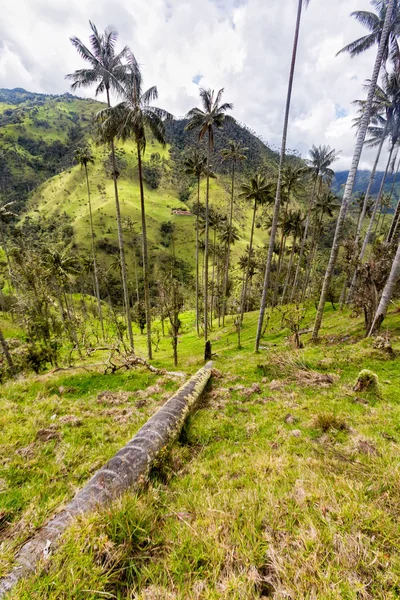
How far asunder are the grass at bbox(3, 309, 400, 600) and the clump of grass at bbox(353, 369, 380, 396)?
1304 millimetres

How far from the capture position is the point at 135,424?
7777mm

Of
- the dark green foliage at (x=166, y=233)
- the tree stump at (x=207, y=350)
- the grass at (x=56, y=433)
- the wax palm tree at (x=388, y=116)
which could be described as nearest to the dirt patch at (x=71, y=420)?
A: the grass at (x=56, y=433)

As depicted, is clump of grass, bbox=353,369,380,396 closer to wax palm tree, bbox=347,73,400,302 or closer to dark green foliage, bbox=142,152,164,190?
wax palm tree, bbox=347,73,400,302

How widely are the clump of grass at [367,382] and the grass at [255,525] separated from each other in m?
1.30

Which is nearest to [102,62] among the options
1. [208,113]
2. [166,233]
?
[208,113]

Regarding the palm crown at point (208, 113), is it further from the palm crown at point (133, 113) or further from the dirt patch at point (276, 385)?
the dirt patch at point (276, 385)

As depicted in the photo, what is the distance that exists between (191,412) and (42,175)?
22994cm

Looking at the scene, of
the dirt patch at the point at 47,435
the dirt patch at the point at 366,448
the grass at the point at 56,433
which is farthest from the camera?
the dirt patch at the point at 47,435

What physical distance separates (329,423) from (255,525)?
4052mm

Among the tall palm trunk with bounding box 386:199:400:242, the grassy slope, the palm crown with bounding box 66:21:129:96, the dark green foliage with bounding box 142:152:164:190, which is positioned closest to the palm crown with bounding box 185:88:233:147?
the palm crown with bounding box 66:21:129:96

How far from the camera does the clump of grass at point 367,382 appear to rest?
8038 mm

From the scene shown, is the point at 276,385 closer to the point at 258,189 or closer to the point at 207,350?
the point at 207,350

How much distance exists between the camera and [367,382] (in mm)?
8086

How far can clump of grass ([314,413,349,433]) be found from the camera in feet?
20.3
